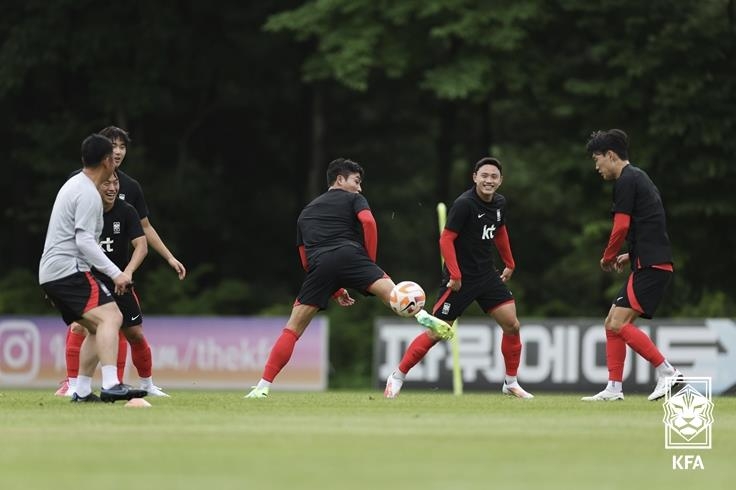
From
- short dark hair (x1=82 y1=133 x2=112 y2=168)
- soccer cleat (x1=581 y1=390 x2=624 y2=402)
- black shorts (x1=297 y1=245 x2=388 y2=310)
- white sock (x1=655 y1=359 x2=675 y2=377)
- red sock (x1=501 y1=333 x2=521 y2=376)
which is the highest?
short dark hair (x1=82 y1=133 x2=112 y2=168)

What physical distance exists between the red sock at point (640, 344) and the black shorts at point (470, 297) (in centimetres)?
119

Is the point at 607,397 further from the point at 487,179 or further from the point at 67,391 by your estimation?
the point at 67,391

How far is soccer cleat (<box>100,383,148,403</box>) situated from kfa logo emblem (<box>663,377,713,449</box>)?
3881 mm

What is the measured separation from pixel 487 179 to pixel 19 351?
1486cm

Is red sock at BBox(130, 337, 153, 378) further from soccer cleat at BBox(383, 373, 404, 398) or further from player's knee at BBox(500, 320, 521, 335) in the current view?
player's knee at BBox(500, 320, 521, 335)

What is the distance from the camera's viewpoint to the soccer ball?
13.3 metres

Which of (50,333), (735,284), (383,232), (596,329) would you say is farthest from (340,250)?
(383,232)

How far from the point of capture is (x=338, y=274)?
537 inches

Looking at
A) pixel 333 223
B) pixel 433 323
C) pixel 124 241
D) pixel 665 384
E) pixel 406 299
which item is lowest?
pixel 665 384

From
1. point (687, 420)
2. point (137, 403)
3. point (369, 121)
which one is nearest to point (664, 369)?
point (687, 420)

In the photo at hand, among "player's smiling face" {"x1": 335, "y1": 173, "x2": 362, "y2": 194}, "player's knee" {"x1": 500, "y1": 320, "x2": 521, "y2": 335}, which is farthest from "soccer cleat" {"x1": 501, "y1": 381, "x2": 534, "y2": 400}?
"player's smiling face" {"x1": 335, "y1": 173, "x2": 362, "y2": 194}

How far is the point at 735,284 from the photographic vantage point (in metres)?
30.1

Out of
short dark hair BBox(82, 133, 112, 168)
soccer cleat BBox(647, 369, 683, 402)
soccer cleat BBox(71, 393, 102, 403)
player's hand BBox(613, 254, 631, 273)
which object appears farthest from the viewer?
player's hand BBox(613, 254, 631, 273)

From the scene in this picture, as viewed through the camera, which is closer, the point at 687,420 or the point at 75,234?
the point at 687,420
